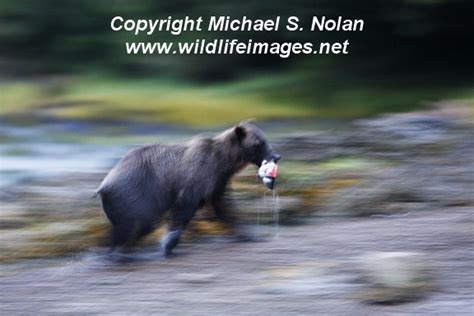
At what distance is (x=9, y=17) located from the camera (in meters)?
17.6

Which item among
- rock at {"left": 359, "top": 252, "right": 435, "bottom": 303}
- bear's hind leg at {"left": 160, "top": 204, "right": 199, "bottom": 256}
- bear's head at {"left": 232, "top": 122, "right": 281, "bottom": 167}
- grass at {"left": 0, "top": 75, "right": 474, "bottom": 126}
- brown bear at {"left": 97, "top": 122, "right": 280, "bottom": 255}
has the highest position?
grass at {"left": 0, "top": 75, "right": 474, "bottom": 126}

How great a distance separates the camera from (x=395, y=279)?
6484 mm

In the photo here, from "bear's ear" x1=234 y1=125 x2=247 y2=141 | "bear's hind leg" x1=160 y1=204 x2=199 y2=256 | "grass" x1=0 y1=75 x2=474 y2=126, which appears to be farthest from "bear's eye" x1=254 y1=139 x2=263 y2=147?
"grass" x1=0 y1=75 x2=474 y2=126

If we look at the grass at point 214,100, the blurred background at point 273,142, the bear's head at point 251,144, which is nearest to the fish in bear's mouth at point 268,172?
the bear's head at point 251,144

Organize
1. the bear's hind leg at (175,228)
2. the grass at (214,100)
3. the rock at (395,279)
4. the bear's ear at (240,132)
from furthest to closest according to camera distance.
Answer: the grass at (214,100), the bear's ear at (240,132), the bear's hind leg at (175,228), the rock at (395,279)

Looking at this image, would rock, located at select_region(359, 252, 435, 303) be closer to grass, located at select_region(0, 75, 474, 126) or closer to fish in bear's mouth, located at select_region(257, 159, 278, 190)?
fish in bear's mouth, located at select_region(257, 159, 278, 190)

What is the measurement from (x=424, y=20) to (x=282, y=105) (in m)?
2.36

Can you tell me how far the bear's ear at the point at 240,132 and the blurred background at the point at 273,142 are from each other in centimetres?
73

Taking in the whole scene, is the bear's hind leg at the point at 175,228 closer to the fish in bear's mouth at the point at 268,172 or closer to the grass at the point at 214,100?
the fish in bear's mouth at the point at 268,172

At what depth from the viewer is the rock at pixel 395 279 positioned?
646cm

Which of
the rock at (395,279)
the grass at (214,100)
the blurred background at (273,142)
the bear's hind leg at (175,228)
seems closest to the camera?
the rock at (395,279)

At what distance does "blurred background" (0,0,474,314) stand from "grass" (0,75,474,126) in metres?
0.04

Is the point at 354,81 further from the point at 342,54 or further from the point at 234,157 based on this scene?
the point at 234,157

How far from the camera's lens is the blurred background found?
22.2ft
